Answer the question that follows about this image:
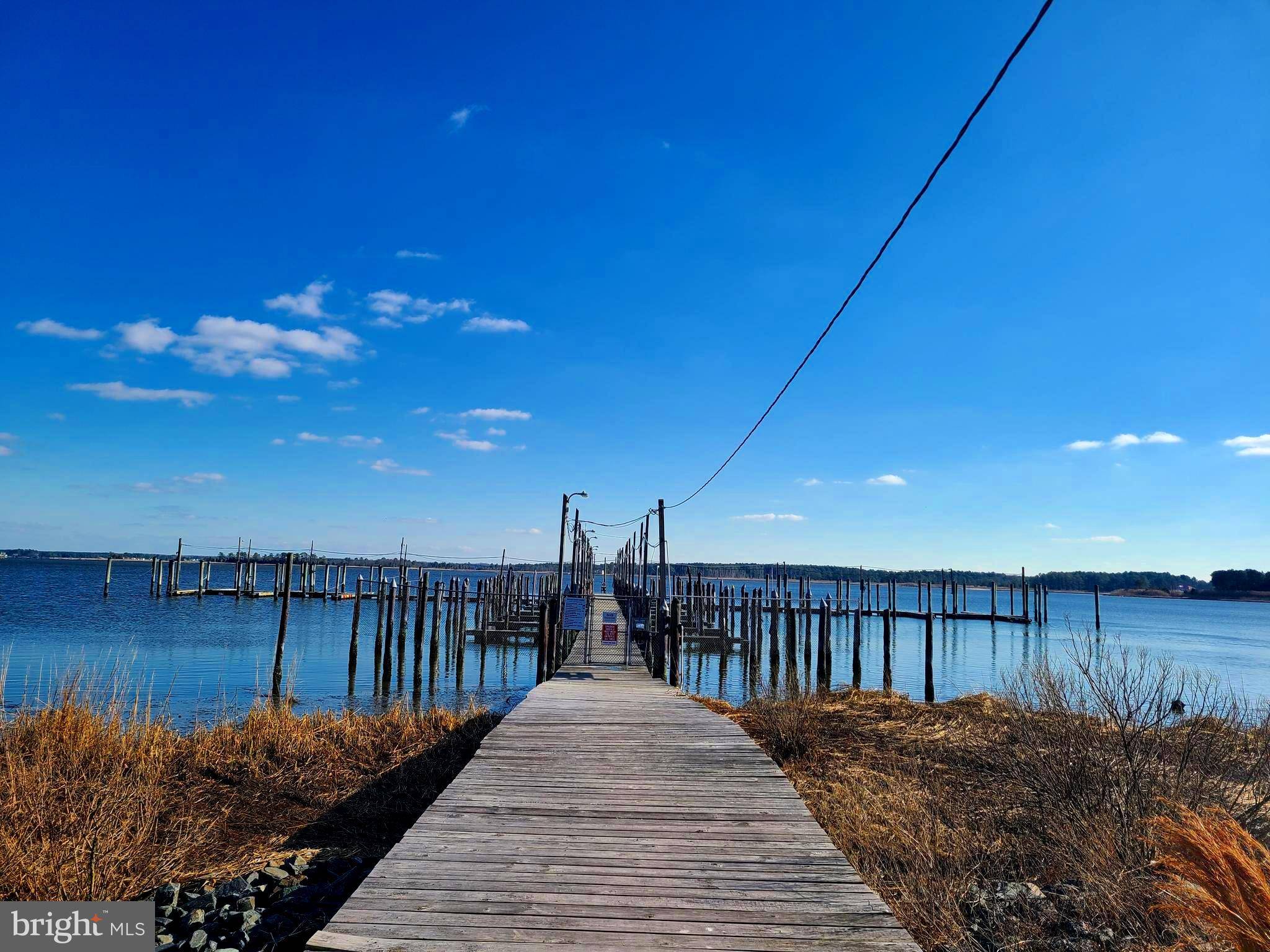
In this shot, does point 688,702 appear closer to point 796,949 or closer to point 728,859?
point 728,859

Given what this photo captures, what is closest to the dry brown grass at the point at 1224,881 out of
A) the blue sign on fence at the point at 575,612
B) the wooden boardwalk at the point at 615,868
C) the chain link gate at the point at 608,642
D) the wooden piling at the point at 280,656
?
the wooden boardwalk at the point at 615,868

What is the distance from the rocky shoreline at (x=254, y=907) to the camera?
16.6 feet

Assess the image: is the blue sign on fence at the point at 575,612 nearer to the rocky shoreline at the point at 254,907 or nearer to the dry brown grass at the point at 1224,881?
the rocky shoreline at the point at 254,907

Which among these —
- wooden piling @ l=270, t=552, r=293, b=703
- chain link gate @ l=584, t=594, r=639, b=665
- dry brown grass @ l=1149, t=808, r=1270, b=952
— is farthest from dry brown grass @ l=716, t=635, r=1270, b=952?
wooden piling @ l=270, t=552, r=293, b=703

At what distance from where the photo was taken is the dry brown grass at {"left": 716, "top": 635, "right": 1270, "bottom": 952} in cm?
506

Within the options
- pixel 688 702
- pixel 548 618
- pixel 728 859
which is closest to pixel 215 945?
pixel 728 859

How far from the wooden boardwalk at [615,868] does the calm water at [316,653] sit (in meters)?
6.85

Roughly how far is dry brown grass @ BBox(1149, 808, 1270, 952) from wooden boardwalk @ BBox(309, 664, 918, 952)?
1336mm

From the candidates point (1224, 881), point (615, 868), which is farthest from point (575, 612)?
point (1224, 881)

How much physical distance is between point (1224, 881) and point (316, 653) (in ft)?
112

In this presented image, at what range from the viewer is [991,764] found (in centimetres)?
969

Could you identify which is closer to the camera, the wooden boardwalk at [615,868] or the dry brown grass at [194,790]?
the wooden boardwalk at [615,868]

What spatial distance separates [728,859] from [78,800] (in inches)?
250

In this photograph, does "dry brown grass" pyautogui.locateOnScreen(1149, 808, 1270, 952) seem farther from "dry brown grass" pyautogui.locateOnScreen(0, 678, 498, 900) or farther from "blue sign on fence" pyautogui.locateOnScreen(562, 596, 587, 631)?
"blue sign on fence" pyautogui.locateOnScreen(562, 596, 587, 631)
